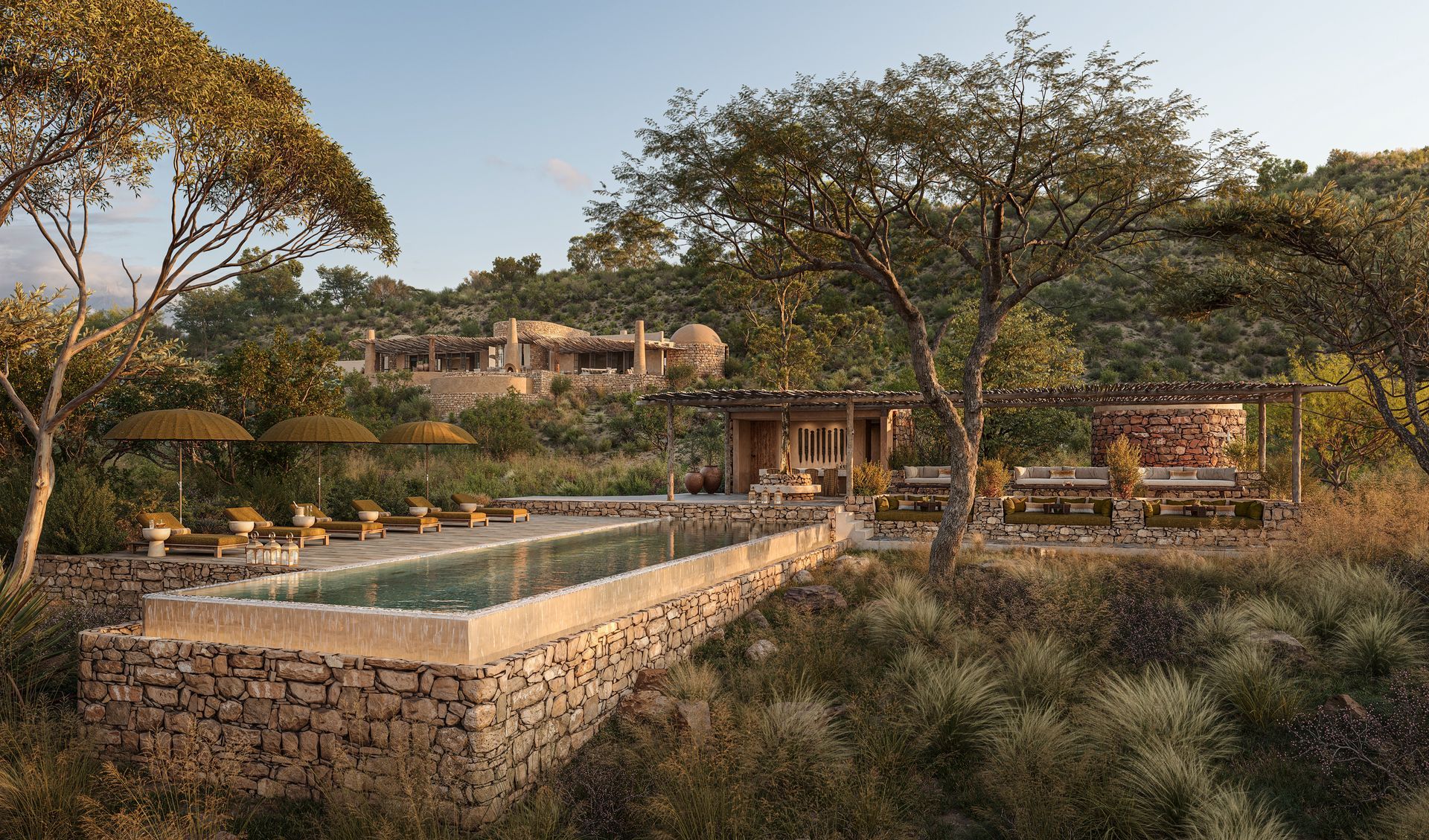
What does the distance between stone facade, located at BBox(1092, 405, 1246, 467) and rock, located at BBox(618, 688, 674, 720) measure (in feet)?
53.9

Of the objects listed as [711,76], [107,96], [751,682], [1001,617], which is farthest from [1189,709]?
[107,96]

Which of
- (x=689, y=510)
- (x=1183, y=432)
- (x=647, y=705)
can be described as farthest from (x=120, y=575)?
(x=1183, y=432)

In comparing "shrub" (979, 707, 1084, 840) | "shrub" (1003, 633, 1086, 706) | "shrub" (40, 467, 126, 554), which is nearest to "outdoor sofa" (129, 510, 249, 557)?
"shrub" (40, 467, 126, 554)

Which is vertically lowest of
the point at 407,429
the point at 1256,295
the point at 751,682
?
the point at 751,682

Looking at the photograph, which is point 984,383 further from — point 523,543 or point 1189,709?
point 1189,709

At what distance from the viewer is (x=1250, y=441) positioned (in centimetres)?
2209

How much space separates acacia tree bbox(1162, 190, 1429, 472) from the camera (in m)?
9.78

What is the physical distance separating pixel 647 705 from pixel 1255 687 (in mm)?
4994

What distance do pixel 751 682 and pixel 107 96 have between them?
988cm

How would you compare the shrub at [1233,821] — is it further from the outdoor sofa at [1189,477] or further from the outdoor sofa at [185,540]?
→ the outdoor sofa at [1189,477]

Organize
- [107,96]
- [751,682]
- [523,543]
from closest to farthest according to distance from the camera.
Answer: [751,682], [107,96], [523,543]

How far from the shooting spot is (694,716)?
22.3 ft

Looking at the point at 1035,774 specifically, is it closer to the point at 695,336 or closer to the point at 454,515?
the point at 454,515

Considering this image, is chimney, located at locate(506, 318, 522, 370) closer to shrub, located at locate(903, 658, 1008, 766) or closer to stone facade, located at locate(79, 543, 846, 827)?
stone facade, located at locate(79, 543, 846, 827)
